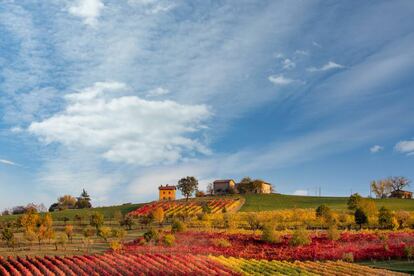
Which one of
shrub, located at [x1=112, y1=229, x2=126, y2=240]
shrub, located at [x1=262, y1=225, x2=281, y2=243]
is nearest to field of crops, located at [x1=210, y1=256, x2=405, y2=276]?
shrub, located at [x1=262, y1=225, x2=281, y2=243]

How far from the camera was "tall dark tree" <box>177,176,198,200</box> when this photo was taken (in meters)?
117

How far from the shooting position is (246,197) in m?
119

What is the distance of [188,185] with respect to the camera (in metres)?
118

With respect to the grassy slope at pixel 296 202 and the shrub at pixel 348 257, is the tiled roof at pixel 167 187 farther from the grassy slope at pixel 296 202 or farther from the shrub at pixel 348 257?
the shrub at pixel 348 257

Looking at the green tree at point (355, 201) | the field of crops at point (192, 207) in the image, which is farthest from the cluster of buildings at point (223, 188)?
the green tree at point (355, 201)

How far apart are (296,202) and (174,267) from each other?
84.1m

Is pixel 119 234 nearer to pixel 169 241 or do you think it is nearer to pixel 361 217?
pixel 169 241

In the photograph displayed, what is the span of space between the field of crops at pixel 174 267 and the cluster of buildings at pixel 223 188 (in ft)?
332

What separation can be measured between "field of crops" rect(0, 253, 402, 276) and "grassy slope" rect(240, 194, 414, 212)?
62.6 metres

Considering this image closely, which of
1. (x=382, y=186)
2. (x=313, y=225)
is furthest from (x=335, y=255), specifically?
(x=382, y=186)

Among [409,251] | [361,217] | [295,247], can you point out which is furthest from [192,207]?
[409,251]

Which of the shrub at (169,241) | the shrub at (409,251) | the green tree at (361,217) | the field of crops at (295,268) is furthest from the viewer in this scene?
the green tree at (361,217)

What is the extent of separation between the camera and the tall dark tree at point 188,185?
385 ft

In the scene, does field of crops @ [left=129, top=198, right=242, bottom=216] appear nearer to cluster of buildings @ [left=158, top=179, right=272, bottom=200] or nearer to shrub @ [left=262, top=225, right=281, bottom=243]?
cluster of buildings @ [left=158, top=179, right=272, bottom=200]
